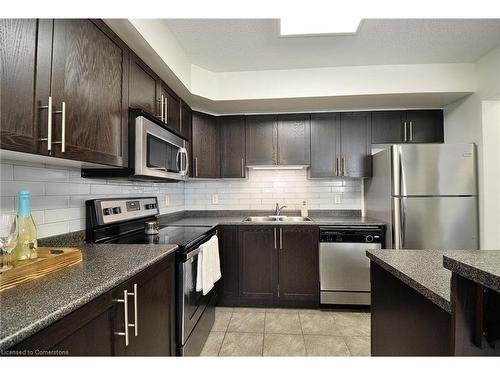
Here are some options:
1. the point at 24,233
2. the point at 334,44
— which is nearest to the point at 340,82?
the point at 334,44

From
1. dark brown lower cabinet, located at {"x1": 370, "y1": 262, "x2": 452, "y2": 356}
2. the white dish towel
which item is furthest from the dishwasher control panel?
dark brown lower cabinet, located at {"x1": 370, "y1": 262, "x2": 452, "y2": 356}

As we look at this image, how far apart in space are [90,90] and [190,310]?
4.67ft

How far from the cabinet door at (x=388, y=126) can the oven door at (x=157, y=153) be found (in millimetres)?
2154

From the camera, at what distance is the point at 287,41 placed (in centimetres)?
213

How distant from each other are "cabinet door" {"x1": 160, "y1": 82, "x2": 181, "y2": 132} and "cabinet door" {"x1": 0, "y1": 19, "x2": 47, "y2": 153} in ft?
3.81

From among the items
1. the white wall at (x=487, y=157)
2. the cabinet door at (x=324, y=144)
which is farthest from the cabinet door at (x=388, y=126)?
the white wall at (x=487, y=157)

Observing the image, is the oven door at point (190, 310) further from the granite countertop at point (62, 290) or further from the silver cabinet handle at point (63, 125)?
the silver cabinet handle at point (63, 125)

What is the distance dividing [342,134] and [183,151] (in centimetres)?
182

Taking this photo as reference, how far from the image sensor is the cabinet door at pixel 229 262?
2742mm

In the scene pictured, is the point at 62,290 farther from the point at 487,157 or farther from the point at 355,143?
the point at 487,157
